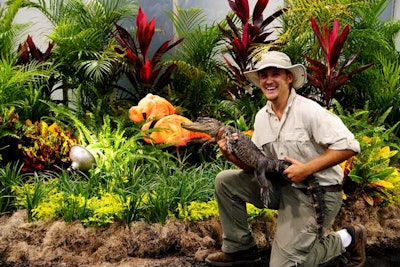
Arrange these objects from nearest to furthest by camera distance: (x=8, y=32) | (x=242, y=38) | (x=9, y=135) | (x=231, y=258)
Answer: (x=231, y=258), (x=9, y=135), (x=8, y=32), (x=242, y=38)

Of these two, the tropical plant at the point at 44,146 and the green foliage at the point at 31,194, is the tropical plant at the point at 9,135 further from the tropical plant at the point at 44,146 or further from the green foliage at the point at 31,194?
the green foliage at the point at 31,194

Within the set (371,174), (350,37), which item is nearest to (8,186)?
(371,174)

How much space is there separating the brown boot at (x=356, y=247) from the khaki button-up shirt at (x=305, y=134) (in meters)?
0.57

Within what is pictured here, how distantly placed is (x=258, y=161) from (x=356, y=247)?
1.04m

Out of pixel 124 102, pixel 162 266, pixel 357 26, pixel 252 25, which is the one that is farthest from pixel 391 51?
pixel 162 266

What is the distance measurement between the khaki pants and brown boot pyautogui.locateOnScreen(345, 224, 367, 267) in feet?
0.52

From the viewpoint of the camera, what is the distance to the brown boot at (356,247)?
12.7 feet

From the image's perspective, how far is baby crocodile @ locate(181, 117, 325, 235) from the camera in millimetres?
3406

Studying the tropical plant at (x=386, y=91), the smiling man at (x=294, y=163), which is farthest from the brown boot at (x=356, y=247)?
the tropical plant at (x=386, y=91)

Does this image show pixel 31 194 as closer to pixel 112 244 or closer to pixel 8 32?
pixel 112 244

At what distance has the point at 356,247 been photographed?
12.8 feet

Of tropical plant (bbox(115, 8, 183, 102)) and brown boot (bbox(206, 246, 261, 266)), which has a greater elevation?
tropical plant (bbox(115, 8, 183, 102))

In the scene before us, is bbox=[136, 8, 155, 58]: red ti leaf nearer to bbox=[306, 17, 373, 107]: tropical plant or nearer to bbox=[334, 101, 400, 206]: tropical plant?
bbox=[306, 17, 373, 107]: tropical plant

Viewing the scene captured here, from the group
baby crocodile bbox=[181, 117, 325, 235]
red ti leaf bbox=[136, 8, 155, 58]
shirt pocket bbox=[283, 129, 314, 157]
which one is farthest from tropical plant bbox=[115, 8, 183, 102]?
shirt pocket bbox=[283, 129, 314, 157]
